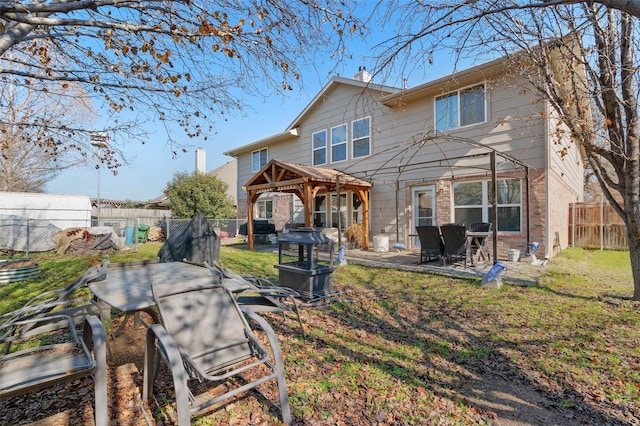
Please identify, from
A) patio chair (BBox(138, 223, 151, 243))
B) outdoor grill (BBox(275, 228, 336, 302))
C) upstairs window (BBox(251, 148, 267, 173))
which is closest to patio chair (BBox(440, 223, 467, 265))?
outdoor grill (BBox(275, 228, 336, 302))

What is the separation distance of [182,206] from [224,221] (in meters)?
2.93

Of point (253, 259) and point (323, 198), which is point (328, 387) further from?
point (323, 198)

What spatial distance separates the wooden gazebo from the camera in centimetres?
1018

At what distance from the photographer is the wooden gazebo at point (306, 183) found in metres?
10.2

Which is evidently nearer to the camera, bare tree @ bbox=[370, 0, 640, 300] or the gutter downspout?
bare tree @ bbox=[370, 0, 640, 300]

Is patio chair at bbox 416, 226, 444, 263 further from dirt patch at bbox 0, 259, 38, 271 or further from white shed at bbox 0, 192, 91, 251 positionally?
white shed at bbox 0, 192, 91, 251

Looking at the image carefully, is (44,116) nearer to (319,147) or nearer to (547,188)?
(319,147)

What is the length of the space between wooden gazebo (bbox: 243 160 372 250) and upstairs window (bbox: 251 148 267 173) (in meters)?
4.20

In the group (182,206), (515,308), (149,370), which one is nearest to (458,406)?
(149,370)

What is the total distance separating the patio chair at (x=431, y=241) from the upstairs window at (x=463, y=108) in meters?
3.46

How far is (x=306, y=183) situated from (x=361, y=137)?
3.60 meters

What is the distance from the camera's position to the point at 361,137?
12.3 metres

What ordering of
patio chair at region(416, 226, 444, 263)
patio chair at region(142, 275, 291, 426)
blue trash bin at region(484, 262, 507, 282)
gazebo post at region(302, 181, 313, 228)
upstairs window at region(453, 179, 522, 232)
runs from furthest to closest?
gazebo post at region(302, 181, 313, 228), upstairs window at region(453, 179, 522, 232), patio chair at region(416, 226, 444, 263), blue trash bin at region(484, 262, 507, 282), patio chair at region(142, 275, 291, 426)

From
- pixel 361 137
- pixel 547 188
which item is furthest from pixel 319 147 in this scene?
pixel 547 188
